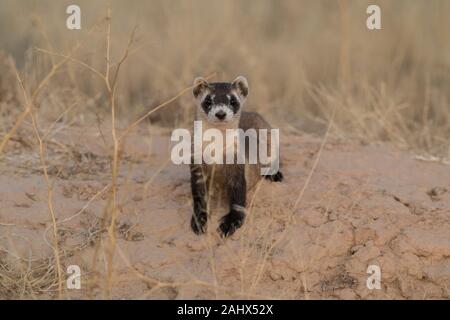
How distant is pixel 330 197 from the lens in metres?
6.09

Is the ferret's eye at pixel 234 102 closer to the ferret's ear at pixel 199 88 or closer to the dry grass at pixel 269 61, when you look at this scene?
the ferret's ear at pixel 199 88

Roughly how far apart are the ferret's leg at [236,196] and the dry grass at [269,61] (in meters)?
2.83

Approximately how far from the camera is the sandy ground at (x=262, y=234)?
528cm

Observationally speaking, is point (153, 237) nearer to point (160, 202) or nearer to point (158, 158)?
point (160, 202)

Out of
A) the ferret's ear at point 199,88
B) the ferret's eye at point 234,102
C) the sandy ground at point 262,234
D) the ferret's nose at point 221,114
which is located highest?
the ferret's ear at point 199,88

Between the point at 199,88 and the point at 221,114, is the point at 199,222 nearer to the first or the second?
the point at 221,114

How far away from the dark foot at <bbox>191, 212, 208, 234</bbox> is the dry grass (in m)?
3.10

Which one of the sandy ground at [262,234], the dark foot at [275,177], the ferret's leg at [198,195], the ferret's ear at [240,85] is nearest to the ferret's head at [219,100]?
the ferret's ear at [240,85]

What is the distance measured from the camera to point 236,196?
594 cm

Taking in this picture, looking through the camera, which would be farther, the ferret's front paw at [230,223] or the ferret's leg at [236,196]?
the ferret's leg at [236,196]

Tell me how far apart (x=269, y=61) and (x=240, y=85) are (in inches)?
237

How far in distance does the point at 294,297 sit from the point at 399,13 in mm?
8570

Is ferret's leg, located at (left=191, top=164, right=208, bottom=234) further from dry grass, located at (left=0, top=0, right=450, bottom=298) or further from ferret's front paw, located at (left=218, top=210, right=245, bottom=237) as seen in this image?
dry grass, located at (left=0, top=0, right=450, bottom=298)

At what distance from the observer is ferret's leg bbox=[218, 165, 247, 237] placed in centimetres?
580
